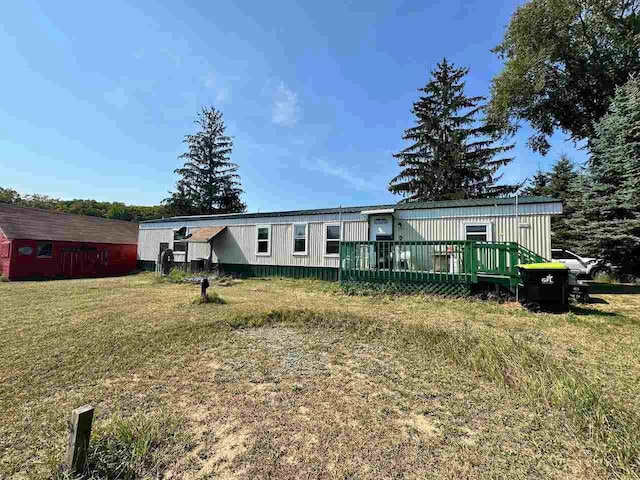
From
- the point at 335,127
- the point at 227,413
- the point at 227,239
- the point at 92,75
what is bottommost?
the point at 227,413

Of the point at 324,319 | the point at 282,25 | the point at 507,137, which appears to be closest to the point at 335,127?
the point at 282,25

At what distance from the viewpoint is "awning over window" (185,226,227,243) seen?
47.2ft

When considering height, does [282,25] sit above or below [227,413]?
above

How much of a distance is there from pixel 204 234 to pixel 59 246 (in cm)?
872

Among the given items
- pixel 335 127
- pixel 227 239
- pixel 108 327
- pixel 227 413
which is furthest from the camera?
pixel 335 127

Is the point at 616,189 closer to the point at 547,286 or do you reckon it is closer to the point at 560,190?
the point at 560,190

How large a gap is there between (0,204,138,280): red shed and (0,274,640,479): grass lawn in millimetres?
12685

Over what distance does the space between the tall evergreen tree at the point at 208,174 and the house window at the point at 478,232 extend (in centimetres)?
2651

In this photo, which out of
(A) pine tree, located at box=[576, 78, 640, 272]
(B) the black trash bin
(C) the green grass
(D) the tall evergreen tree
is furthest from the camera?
(D) the tall evergreen tree

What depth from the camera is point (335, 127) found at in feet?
57.3

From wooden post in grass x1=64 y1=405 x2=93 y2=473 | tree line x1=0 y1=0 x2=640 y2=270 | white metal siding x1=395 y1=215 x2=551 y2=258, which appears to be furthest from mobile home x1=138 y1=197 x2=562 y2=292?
wooden post in grass x1=64 y1=405 x2=93 y2=473

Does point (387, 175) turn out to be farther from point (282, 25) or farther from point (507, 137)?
point (282, 25)

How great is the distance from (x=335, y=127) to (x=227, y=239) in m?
8.87

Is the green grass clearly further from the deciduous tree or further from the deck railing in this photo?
the deciduous tree
